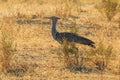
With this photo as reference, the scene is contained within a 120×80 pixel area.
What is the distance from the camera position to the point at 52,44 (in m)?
9.63

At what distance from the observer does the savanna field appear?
24.0ft

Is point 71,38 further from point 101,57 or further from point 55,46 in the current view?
point 55,46

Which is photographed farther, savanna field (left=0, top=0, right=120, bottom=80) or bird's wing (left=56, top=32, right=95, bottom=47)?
bird's wing (left=56, top=32, right=95, bottom=47)

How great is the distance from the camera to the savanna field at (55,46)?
7301 mm

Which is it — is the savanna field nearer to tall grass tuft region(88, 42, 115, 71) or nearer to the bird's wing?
tall grass tuft region(88, 42, 115, 71)

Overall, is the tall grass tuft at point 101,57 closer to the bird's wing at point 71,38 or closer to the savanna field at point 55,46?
the savanna field at point 55,46

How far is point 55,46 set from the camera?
9.45 metres

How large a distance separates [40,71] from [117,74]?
133 cm

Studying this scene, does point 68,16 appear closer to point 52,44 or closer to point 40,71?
point 52,44

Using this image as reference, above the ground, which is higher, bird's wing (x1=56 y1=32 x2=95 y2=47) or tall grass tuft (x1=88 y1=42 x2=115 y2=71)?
bird's wing (x1=56 y1=32 x2=95 y2=47)

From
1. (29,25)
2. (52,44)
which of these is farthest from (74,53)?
(29,25)

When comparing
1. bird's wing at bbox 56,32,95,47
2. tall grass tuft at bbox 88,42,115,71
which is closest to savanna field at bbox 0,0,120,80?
tall grass tuft at bbox 88,42,115,71

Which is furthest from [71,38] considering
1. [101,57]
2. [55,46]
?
[55,46]

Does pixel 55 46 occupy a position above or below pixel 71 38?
below
